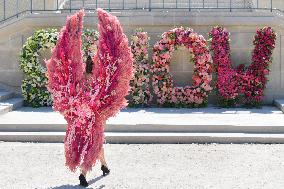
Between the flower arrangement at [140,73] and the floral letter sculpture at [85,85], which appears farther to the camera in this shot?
the flower arrangement at [140,73]

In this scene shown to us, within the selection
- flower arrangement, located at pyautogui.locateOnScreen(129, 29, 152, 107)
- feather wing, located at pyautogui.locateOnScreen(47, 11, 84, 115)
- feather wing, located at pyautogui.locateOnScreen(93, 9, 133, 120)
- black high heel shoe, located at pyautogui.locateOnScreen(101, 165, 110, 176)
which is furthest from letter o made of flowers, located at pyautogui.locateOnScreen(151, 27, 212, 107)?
feather wing, located at pyautogui.locateOnScreen(47, 11, 84, 115)

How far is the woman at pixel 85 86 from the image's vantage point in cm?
679

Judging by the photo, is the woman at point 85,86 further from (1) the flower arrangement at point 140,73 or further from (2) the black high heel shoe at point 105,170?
(1) the flower arrangement at point 140,73

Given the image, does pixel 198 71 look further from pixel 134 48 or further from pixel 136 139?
pixel 136 139

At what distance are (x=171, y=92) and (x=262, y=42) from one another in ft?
7.81

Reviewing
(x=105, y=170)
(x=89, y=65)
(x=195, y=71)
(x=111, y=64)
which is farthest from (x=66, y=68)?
(x=195, y=71)

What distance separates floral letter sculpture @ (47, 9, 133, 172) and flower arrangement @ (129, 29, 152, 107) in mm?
5766

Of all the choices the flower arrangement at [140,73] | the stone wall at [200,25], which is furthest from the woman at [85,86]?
the stone wall at [200,25]

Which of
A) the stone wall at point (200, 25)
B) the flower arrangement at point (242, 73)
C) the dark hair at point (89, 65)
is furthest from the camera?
the stone wall at point (200, 25)

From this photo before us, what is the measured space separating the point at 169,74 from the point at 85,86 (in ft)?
20.3

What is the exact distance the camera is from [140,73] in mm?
12836

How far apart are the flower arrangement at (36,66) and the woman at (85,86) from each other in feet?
19.1

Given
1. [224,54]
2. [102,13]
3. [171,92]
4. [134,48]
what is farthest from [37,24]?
[102,13]

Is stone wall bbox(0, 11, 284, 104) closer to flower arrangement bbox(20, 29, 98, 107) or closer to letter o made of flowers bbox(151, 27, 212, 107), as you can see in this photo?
letter o made of flowers bbox(151, 27, 212, 107)
